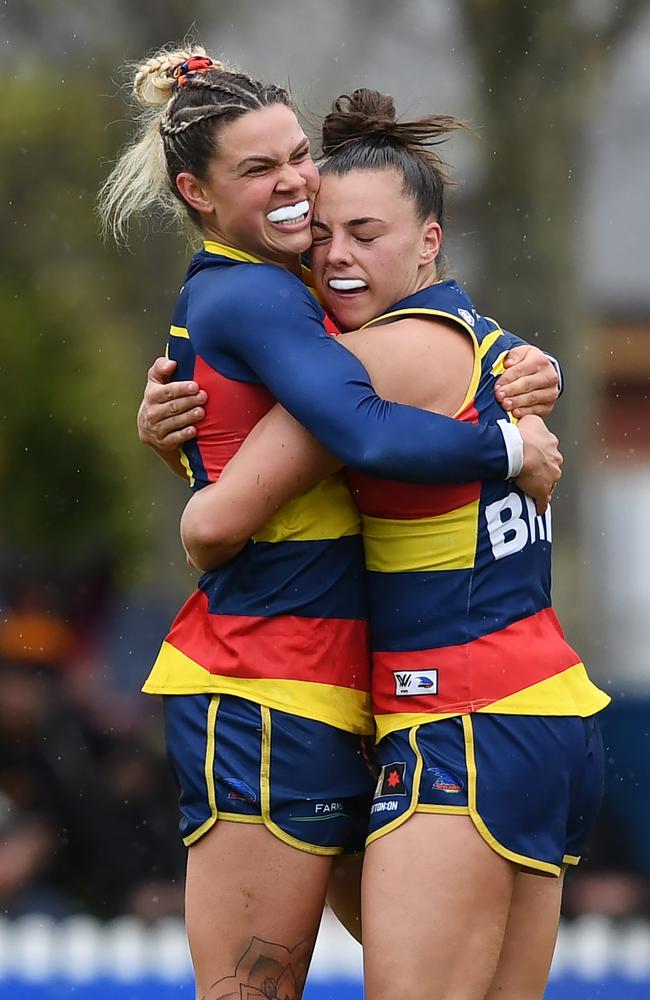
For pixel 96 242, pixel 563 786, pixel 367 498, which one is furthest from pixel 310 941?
pixel 96 242

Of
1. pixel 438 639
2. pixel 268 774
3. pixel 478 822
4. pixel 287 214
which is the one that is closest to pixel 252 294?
pixel 287 214

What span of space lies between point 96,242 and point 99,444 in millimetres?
917

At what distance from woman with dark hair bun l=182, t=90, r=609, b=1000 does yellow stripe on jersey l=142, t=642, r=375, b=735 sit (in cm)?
5

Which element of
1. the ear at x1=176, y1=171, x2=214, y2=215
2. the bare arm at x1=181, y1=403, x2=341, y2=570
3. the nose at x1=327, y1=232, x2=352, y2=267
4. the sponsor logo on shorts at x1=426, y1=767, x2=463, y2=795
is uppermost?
the ear at x1=176, y1=171, x2=214, y2=215

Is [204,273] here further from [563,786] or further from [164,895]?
[164,895]

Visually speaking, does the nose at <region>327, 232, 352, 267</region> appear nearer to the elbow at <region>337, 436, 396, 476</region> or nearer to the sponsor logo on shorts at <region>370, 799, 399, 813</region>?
the elbow at <region>337, 436, 396, 476</region>

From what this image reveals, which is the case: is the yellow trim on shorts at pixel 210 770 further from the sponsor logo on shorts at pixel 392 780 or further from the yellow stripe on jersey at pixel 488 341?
the yellow stripe on jersey at pixel 488 341

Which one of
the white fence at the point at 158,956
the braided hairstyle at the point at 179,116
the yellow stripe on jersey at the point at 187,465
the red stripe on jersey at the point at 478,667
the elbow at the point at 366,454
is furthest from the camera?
the white fence at the point at 158,956

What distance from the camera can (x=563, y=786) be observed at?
2.47m

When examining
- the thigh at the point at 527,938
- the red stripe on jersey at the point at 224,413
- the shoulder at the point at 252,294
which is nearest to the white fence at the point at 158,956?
the thigh at the point at 527,938

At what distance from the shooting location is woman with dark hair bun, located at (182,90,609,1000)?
2.35 meters

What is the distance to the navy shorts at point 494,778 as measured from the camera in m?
2.38

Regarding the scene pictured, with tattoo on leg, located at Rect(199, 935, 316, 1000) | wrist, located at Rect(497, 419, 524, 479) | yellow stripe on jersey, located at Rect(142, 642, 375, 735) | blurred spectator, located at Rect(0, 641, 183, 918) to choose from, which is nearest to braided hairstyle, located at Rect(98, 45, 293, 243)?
wrist, located at Rect(497, 419, 524, 479)

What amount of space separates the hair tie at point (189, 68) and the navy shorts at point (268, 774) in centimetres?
105
